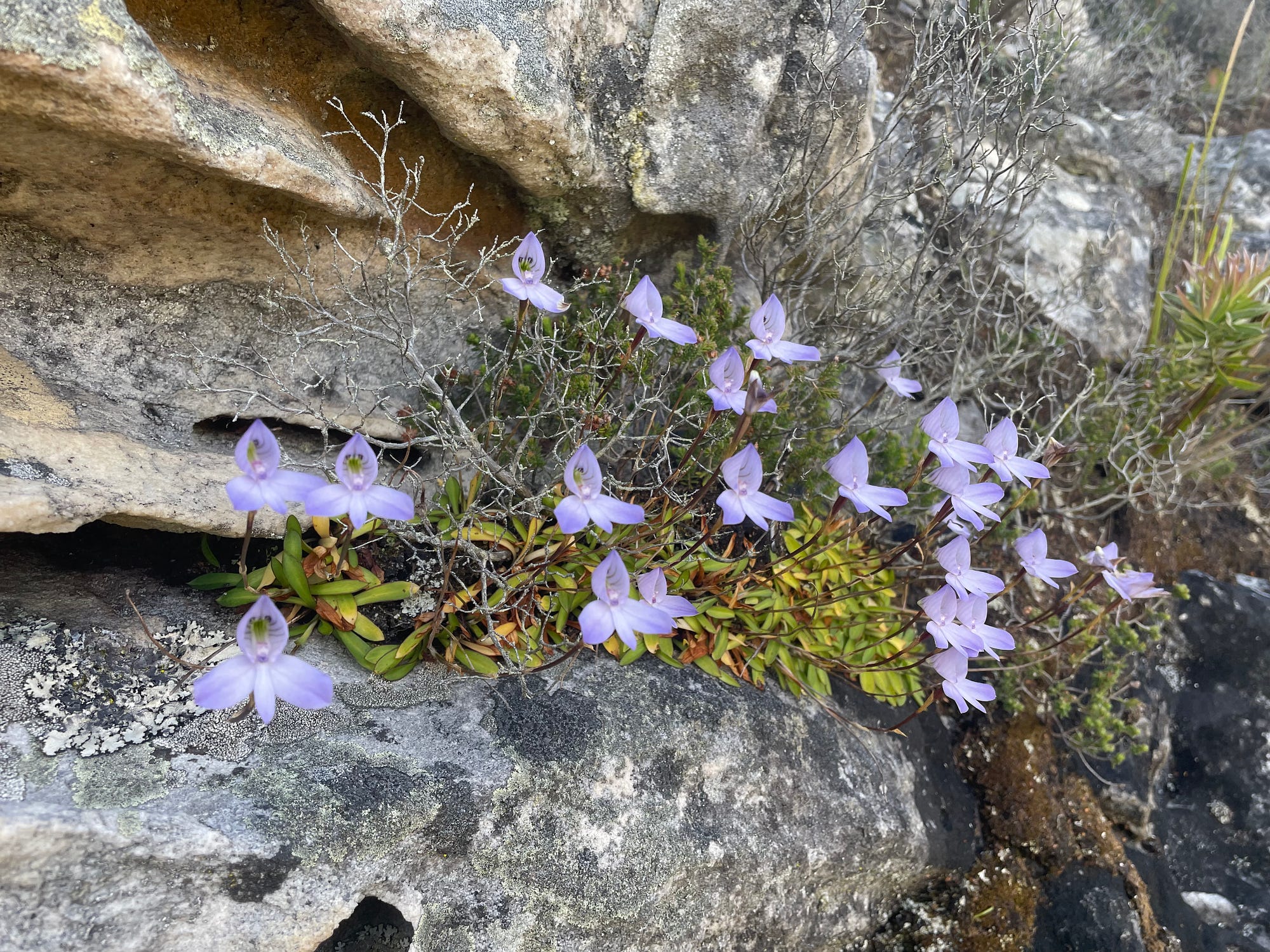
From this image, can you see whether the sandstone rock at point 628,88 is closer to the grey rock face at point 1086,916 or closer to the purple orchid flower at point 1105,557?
the purple orchid flower at point 1105,557

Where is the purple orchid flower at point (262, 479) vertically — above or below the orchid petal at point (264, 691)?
above

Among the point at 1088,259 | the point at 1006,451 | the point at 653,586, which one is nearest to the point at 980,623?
the point at 1006,451

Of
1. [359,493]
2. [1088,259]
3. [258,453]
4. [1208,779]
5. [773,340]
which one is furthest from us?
[1088,259]

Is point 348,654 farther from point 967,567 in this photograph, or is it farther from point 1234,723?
point 1234,723

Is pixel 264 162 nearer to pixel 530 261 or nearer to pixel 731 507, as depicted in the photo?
pixel 530 261

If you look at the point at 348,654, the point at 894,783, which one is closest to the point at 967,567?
the point at 894,783

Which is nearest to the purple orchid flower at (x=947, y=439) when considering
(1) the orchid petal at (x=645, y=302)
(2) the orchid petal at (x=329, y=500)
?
(1) the orchid petal at (x=645, y=302)
